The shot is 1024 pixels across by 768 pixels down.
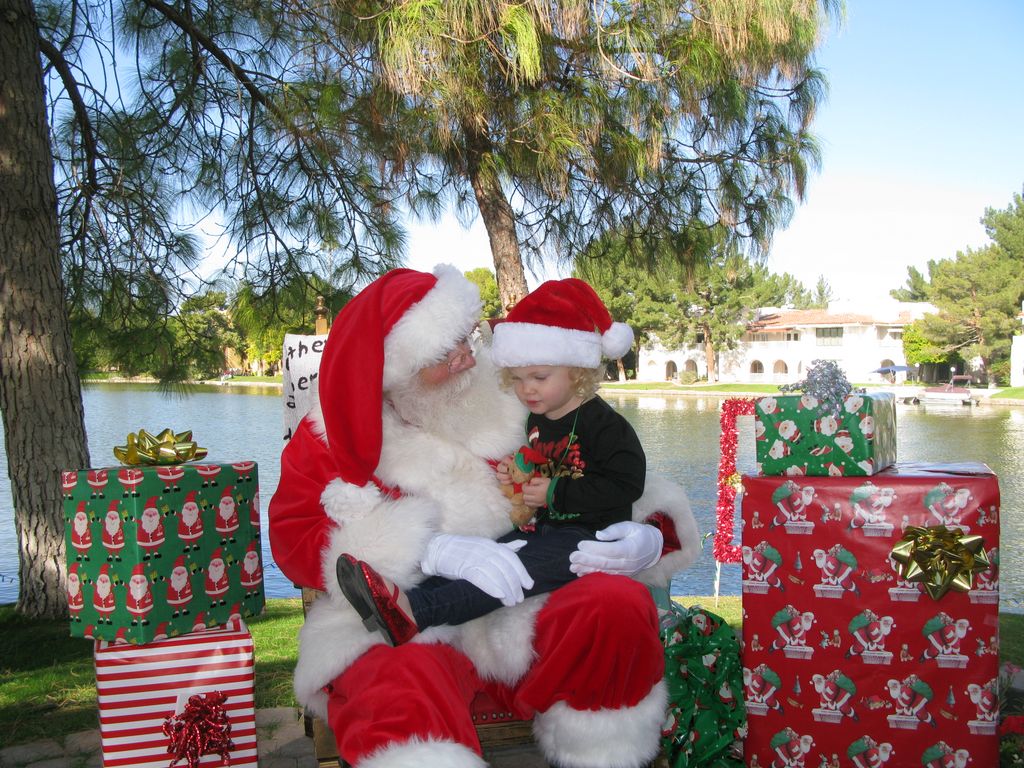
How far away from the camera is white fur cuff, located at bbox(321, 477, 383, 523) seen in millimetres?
1900

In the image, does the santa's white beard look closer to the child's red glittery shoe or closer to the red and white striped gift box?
the child's red glittery shoe

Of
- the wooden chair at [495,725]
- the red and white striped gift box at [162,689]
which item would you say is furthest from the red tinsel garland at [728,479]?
the red and white striped gift box at [162,689]

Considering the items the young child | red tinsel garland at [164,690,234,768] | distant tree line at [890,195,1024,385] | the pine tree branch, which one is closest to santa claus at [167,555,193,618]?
red tinsel garland at [164,690,234,768]

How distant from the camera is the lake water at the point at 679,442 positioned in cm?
645

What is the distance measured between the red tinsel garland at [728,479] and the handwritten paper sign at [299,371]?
1.44m

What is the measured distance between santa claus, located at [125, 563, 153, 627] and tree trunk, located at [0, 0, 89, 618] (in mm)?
1825

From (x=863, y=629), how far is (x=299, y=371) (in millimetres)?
1992

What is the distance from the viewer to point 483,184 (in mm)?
4223

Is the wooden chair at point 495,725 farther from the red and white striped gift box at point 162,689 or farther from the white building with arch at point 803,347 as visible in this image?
the white building with arch at point 803,347

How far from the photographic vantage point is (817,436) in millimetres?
2109

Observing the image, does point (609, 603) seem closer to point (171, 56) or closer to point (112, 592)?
point (112, 592)

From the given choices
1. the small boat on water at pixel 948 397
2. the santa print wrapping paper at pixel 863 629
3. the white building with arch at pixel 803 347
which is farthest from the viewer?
the white building with arch at pixel 803 347

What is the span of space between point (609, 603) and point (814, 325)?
40465 mm

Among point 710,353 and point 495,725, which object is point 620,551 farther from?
point 710,353
